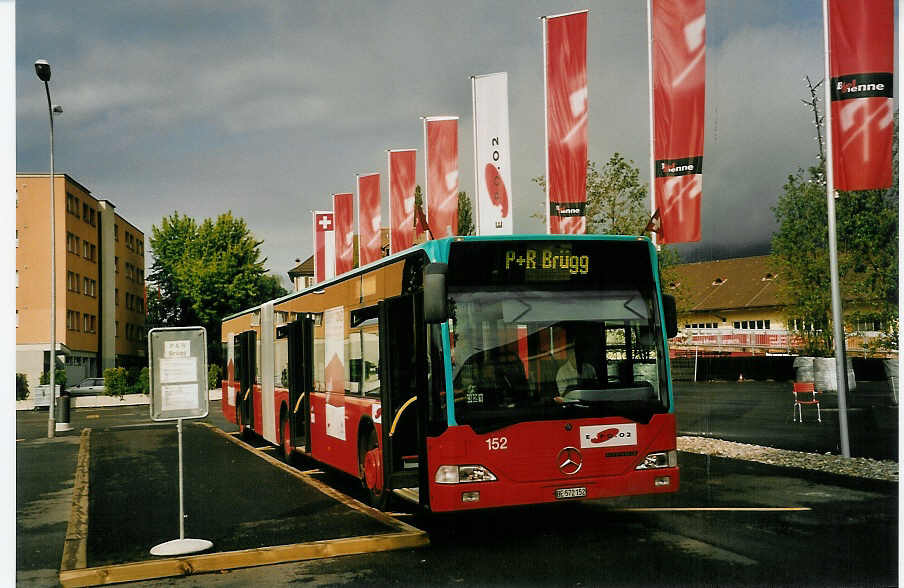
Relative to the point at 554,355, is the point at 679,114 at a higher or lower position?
higher

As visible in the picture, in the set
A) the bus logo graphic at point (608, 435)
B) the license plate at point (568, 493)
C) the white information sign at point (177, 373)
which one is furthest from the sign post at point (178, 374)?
the bus logo graphic at point (608, 435)

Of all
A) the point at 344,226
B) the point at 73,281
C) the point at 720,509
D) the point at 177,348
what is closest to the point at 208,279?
the point at 73,281

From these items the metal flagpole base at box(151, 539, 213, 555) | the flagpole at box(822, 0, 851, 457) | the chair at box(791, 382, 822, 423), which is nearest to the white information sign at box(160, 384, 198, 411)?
the metal flagpole base at box(151, 539, 213, 555)

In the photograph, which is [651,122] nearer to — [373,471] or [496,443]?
[373,471]

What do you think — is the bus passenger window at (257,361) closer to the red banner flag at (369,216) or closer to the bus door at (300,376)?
the bus door at (300,376)

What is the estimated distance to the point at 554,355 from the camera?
829cm

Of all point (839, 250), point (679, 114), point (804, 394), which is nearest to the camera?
point (679, 114)

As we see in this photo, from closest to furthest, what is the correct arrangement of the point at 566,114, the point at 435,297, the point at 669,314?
the point at 435,297 → the point at 669,314 → the point at 566,114

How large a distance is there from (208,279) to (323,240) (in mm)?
4794

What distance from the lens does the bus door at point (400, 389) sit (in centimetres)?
934

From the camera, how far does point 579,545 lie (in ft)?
28.1

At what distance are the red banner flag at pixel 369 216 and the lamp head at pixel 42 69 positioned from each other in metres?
14.7

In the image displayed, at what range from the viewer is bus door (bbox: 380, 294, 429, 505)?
9.34 meters

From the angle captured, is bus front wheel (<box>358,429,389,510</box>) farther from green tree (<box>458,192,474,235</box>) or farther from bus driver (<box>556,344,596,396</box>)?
green tree (<box>458,192,474,235</box>)
